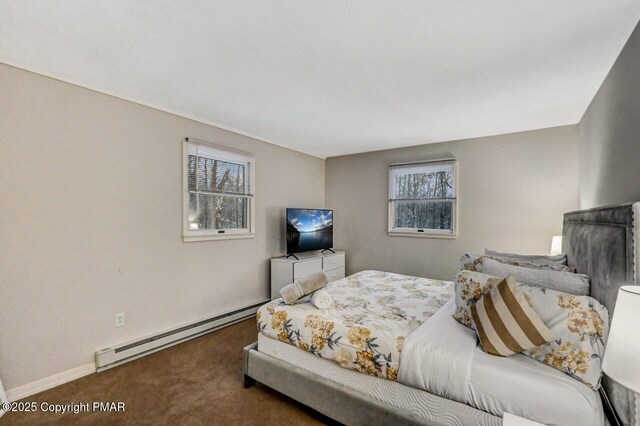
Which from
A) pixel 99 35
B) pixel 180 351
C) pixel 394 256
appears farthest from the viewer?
pixel 394 256

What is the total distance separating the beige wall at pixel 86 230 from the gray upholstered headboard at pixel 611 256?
3444 mm

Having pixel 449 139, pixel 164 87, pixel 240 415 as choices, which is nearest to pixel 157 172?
pixel 164 87

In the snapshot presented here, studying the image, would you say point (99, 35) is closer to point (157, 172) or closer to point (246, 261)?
point (157, 172)

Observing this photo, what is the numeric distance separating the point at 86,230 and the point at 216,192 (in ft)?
4.44

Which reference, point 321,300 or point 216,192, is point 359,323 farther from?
point 216,192

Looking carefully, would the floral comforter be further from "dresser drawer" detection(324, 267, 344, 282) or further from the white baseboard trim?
"dresser drawer" detection(324, 267, 344, 282)

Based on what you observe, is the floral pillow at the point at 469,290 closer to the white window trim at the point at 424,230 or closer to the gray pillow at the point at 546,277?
the gray pillow at the point at 546,277

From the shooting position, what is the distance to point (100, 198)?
101 inches

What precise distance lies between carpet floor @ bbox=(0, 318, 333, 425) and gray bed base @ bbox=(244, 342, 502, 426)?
0.44 feet

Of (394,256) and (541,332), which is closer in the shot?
(541,332)

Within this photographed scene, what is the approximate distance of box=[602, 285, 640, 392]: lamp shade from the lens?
80 cm

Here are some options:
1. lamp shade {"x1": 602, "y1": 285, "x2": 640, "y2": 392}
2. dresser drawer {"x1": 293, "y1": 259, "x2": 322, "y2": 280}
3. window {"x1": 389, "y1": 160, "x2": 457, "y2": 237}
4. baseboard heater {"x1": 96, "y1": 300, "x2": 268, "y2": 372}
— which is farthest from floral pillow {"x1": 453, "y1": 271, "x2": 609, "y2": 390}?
baseboard heater {"x1": 96, "y1": 300, "x2": 268, "y2": 372}

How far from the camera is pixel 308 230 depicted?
14.8ft

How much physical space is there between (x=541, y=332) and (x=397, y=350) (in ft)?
2.40
